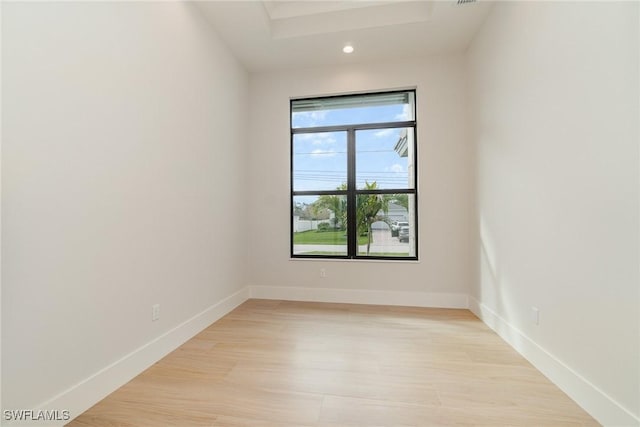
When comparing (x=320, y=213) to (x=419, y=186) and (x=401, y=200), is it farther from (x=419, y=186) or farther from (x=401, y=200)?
(x=419, y=186)

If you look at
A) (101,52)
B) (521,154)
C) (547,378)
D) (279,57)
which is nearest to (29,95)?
(101,52)

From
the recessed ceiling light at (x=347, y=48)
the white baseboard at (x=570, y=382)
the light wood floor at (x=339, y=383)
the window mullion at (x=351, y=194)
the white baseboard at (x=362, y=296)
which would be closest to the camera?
the white baseboard at (x=570, y=382)

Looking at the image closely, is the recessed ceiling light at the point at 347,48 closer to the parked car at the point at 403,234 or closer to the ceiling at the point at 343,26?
the ceiling at the point at 343,26

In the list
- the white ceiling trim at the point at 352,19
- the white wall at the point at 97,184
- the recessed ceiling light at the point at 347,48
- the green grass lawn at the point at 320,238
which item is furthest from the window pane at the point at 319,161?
the white wall at the point at 97,184

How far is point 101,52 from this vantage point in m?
1.68

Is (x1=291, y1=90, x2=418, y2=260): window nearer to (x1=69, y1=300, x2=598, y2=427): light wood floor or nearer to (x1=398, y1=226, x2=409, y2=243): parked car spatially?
(x1=398, y1=226, x2=409, y2=243): parked car

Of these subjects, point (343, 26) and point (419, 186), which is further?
point (419, 186)

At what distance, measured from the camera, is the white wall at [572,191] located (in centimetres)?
135

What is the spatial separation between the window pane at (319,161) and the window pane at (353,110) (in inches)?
7.4

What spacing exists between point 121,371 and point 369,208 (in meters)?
2.91

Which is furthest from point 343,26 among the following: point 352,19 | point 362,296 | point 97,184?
point 362,296

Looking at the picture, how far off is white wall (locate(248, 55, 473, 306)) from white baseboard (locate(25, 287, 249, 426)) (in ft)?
4.24

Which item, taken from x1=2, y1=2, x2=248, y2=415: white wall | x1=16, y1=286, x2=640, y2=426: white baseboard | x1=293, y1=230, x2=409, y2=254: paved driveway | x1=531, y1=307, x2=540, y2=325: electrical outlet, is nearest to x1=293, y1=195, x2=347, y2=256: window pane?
x1=293, y1=230, x2=409, y2=254: paved driveway

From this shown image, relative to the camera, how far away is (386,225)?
367 centimetres
